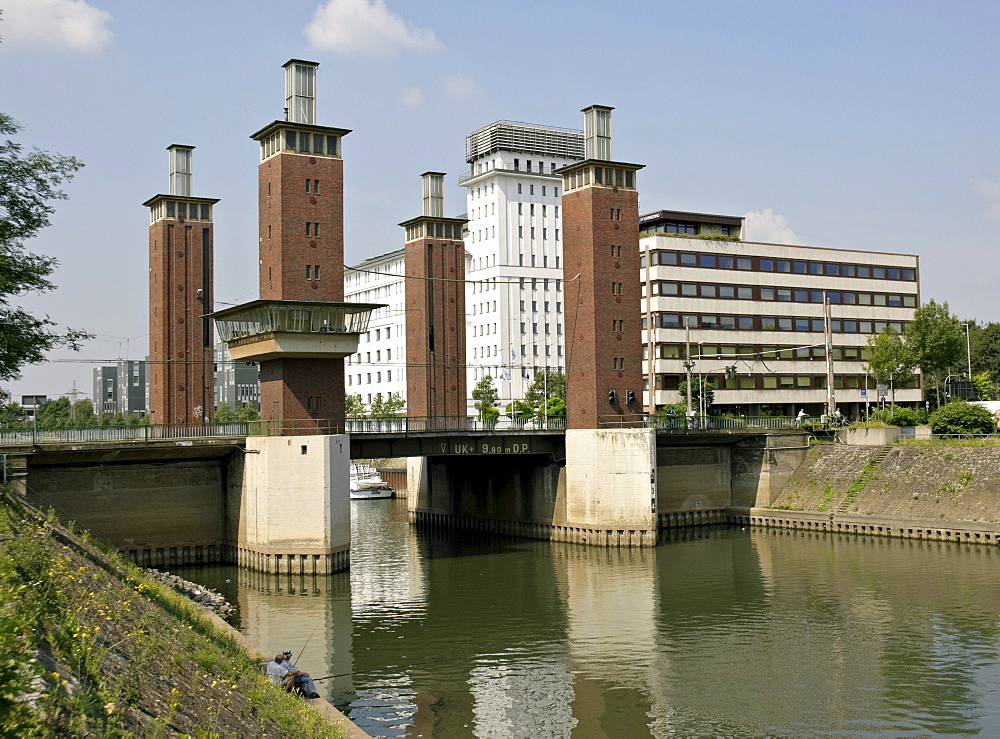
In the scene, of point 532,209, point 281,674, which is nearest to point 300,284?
point 281,674

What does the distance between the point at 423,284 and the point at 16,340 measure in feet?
146

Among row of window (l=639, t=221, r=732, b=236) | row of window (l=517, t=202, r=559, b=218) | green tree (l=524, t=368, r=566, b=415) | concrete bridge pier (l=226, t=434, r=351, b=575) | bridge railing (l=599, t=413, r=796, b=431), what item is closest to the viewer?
concrete bridge pier (l=226, t=434, r=351, b=575)

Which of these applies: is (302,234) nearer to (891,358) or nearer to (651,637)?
(651,637)

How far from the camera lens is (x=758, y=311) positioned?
297 ft

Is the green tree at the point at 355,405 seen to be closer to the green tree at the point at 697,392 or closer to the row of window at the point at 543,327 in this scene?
the row of window at the point at 543,327

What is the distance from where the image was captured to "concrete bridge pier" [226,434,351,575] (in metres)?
48.1

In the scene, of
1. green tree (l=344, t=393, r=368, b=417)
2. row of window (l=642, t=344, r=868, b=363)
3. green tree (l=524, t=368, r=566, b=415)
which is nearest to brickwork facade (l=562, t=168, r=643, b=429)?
row of window (l=642, t=344, r=868, b=363)

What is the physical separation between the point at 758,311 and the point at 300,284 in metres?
52.9

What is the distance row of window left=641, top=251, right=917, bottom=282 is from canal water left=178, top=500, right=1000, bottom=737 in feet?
116

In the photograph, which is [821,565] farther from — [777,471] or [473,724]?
[473,724]

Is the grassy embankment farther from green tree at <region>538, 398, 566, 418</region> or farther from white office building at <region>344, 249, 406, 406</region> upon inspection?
white office building at <region>344, 249, 406, 406</region>

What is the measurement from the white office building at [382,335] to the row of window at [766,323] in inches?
1791

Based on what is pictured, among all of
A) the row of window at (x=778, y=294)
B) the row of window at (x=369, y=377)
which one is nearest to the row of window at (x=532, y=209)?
the row of window at (x=369, y=377)

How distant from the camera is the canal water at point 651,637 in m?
26.0
